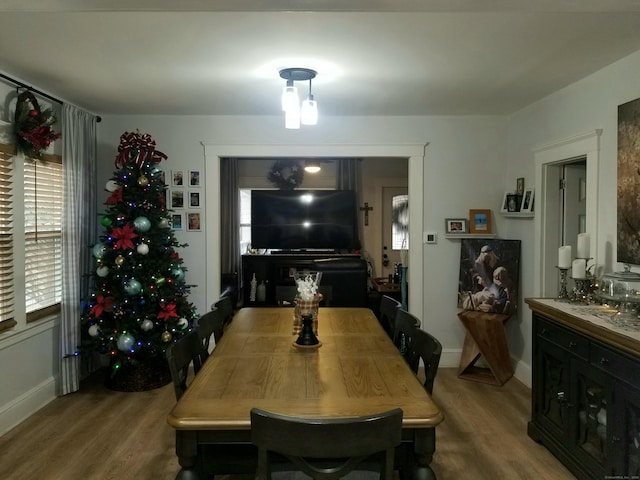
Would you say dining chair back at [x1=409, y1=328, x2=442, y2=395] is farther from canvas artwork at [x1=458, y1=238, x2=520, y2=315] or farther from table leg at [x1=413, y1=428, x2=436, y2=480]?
canvas artwork at [x1=458, y1=238, x2=520, y2=315]

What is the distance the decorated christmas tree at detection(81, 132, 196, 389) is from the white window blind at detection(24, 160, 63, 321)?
0.30m

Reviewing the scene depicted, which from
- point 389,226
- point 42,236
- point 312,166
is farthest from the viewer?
point 389,226

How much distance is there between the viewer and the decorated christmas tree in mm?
3963

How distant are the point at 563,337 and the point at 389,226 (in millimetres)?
4991

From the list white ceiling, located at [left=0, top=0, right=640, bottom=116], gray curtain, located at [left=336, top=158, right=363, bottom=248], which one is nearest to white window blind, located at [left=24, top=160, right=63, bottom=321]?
white ceiling, located at [left=0, top=0, right=640, bottom=116]

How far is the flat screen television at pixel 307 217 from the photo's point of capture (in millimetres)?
7559

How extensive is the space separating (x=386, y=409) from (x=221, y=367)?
838 millimetres

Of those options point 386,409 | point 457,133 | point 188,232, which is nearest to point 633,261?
point 386,409

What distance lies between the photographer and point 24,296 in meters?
3.58

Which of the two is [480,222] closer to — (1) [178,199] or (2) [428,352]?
(2) [428,352]

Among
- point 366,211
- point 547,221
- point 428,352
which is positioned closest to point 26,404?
point 428,352

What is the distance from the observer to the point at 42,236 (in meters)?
3.79

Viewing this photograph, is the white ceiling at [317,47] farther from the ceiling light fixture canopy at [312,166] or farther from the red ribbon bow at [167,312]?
the ceiling light fixture canopy at [312,166]

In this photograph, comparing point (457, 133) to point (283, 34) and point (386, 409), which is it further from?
point (386, 409)
